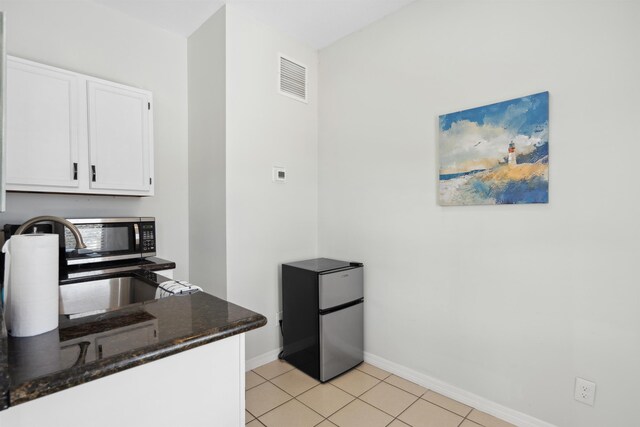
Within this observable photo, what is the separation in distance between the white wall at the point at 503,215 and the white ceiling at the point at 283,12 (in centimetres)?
15

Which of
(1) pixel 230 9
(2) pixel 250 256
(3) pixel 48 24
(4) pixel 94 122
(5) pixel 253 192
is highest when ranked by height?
(1) pixel 230 9

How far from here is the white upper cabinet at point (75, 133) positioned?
1922 millimetres

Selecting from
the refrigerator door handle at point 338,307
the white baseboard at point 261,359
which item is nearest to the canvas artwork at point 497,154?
the refrigerator door handle at point 338,307

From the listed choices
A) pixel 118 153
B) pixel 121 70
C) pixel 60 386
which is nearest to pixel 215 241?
pixel 118 153

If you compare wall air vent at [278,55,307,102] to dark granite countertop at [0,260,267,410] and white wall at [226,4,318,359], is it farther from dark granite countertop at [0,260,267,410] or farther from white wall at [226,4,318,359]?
dark granite countertop at [0,260,267,410]

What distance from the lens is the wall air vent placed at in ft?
9.47

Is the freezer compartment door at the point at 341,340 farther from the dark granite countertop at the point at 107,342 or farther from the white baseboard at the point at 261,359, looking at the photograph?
the dark granite countertop at the point at 107,342

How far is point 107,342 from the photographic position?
83cm

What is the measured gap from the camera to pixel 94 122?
2.21 metres

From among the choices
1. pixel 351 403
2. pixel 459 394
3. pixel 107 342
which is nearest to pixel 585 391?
pixel 459 394

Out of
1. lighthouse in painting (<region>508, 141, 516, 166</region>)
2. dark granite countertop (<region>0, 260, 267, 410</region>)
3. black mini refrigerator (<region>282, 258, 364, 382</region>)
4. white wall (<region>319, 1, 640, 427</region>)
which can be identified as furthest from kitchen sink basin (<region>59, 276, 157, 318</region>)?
lighthouse in painting (<region>508, 141, 516, 166</region>)

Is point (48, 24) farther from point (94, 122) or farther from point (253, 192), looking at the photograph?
point (253, 192)

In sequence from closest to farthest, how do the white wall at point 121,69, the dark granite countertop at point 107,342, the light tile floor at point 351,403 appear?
the dark granite countertop at point 107,342
the light tile floor at point 351,403
the white wall at point 121,69

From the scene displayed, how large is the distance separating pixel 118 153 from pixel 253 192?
1005 millimetres
